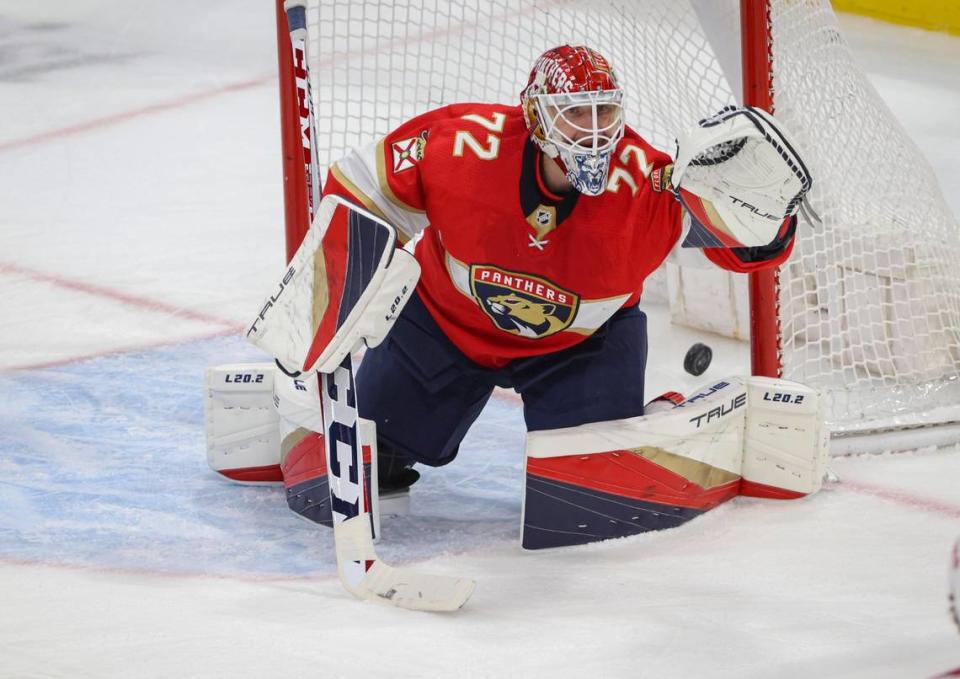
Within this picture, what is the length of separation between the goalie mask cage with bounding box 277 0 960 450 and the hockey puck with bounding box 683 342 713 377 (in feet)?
0.63

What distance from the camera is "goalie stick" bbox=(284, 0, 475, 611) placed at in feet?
7.55

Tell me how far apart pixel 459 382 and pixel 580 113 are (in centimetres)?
61

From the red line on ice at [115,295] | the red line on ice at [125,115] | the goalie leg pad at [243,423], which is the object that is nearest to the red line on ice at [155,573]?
the goalie leg pad at [243,423]

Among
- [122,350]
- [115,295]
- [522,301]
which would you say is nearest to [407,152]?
[522,301]

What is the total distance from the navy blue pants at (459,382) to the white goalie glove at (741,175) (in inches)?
16.0

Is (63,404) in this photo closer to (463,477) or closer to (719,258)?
(463,477)

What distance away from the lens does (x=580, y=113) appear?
2.34m

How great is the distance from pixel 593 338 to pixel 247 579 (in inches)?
28.8

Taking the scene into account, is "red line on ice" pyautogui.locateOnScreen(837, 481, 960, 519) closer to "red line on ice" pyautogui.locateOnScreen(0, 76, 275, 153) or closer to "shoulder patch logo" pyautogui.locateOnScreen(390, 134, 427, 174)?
"shoulder patch logo" pyautogui.locateOnScreen(390, 134, 427, 174)

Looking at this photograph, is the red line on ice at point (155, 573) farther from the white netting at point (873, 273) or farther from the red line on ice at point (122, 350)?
the white netting at point (873, 273)

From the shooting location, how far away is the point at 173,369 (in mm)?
3504

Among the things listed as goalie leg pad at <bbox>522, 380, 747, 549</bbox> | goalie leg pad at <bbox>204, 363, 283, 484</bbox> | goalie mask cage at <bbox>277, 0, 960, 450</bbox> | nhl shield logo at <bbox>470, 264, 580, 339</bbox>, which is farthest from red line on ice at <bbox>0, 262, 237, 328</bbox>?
goalie leg pad at <bbox>522, 380, 747, 549</bbox>

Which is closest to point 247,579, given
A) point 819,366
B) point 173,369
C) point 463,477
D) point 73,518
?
point 73,518

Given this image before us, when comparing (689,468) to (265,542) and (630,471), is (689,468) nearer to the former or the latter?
(630,471)
